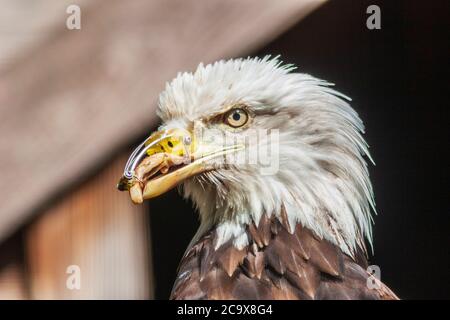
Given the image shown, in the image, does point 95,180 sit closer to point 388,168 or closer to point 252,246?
point 252,246

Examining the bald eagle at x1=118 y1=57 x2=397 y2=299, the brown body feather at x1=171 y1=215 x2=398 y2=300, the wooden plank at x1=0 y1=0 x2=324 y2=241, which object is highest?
the wooden plank at x1=0 y1=0 x2=324 y2=241

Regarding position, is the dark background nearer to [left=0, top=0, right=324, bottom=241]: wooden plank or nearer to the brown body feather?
[left=0, top=0, right=324, bottom=241]: wooden plank

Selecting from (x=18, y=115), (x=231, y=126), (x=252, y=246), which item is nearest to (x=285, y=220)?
(x=252, y=246)

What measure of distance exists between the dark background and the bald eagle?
361 mm

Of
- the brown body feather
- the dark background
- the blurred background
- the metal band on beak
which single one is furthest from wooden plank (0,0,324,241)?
the brown body feather

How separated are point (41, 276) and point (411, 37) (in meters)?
1.20

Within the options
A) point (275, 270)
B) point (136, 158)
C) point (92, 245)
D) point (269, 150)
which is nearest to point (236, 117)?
point (269, 150)

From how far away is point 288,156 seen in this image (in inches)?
61.3

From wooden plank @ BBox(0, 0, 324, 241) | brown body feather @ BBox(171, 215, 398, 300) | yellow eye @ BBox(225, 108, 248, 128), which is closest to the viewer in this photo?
brown body feather @ BBox(171, 215, 398, 300)

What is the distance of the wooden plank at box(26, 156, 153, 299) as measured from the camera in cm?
190

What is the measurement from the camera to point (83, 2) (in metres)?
1.81

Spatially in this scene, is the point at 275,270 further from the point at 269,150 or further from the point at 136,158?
the point at 136,158

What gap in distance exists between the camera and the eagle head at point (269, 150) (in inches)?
61.2

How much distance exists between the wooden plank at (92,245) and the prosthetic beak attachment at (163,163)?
0.40m
